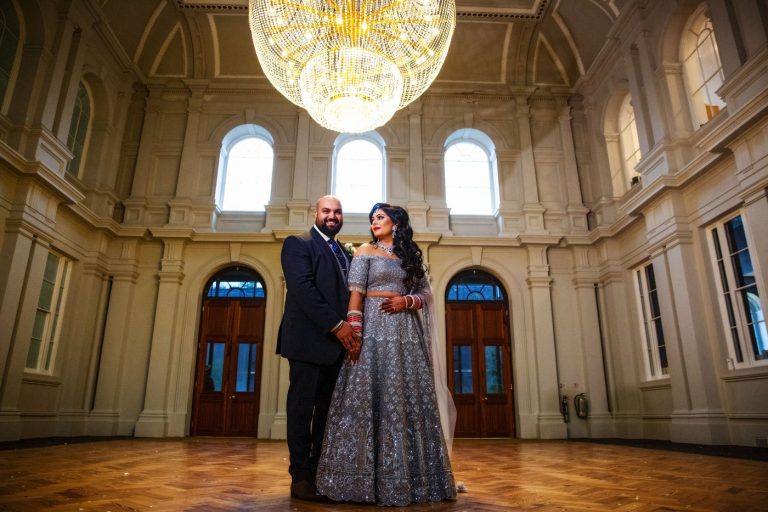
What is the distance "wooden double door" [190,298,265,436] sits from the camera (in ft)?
27.6

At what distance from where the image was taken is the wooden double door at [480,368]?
855 cm

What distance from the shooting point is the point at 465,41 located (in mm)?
9680

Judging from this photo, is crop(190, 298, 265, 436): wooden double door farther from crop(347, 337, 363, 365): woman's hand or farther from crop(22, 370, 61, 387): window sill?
crop(347, 337, 363, 365): woman's hand

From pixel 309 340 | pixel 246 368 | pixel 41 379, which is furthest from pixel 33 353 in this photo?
pixel 309 340

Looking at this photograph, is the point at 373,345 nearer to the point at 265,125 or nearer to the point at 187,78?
the point at 265,125

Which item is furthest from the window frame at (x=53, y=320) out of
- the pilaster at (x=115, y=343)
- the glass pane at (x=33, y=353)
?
the pilaster at (x=115, y=343)

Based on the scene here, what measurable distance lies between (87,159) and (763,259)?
10027mm

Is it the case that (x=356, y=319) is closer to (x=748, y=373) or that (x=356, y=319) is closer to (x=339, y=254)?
(x=339, y=254)

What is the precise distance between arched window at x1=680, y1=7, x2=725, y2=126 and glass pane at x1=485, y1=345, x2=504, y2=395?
4.73 metres

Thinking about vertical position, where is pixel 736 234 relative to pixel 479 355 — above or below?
above

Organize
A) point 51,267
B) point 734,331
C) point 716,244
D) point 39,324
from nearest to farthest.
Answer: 1. point 734,331
2. point 716,244
3. point 39,324
4. point 51,267

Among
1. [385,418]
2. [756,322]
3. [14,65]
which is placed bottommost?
[385,418]

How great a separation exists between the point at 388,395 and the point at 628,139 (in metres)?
8.37

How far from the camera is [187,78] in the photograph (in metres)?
9.75
